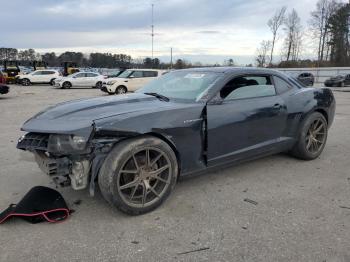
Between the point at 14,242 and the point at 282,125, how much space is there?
367 cm

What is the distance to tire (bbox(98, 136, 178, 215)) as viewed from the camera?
3.54m

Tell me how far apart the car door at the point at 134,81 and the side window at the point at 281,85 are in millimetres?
16420

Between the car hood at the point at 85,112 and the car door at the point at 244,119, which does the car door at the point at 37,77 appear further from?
the car door at the point at 244,119

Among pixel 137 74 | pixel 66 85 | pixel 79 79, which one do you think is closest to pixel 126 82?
pixel 137 74

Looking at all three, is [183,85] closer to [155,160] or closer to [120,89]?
[155,160]

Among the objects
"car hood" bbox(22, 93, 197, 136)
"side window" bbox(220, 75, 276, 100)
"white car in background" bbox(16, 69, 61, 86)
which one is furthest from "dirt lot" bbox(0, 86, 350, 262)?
"white car in background" bbox(16, 69, 61, 86)

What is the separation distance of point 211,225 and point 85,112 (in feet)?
5.77

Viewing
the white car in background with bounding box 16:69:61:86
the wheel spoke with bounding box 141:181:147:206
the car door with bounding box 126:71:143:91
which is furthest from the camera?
the white car in background with bounding box 16:69:61:86

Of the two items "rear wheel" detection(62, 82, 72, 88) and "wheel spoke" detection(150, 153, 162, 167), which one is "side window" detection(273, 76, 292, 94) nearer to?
"wheel spoke" detection(150, 153, 162, 167)

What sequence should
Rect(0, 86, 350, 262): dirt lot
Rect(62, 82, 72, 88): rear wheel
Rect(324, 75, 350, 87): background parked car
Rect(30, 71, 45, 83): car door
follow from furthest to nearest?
1. Rect(324, 75, 350, 87): background parked car
2. Rect(30, 71, 45, 83): car door
3. Rect(62, 82, 72, 88): rear wheel
4. Rect(0, 86, 350, 262): dirt lot

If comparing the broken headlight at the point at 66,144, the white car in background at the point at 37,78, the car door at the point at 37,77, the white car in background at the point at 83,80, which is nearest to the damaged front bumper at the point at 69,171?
the broken headlight at the point at 66,144

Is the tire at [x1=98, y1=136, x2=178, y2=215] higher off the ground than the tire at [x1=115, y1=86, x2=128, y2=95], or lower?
higher

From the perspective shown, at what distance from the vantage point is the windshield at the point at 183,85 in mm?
4508

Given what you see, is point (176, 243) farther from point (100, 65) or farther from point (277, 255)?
point (100, 65)
